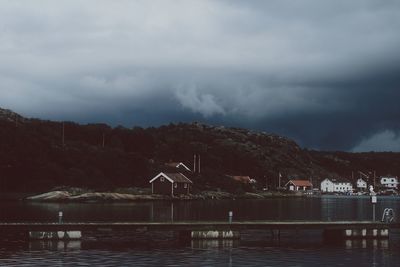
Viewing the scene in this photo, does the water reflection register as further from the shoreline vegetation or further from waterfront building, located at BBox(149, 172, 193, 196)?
waterfront building, located at BBox(149, 172, 193, 196)

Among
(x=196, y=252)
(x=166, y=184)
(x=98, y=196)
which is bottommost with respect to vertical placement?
(x=196, y=252)

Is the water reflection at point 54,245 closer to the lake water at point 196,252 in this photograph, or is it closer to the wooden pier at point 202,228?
the lake water at point 196,252

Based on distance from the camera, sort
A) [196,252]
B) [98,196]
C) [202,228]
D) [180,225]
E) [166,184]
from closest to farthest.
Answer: [196,252], [180,225], [202,228], [98,196], [166,184]

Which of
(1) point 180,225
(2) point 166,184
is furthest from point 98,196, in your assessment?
(1) point 180,225

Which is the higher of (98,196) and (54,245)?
(98,196)

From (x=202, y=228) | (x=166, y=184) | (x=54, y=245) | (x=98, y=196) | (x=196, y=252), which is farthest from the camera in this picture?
(x=166, y=184)

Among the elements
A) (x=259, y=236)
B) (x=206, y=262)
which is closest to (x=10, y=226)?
(x=206, y=262)

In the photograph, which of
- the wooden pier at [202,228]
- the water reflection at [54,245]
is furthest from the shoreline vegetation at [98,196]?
the water reflection at [54,245]

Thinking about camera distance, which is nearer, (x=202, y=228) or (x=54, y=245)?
(x=54, y=245)

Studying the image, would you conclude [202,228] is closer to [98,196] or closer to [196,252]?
[196,252]

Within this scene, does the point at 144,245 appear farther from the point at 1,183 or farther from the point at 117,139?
the point at 117,139

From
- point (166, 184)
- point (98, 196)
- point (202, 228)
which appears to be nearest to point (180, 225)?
point (202, 228)

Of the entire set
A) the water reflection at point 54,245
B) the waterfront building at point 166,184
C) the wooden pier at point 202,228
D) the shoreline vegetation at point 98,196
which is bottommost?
the water reflection at point 54,245

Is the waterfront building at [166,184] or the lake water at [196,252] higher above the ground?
the waterfront building at [166,184]
